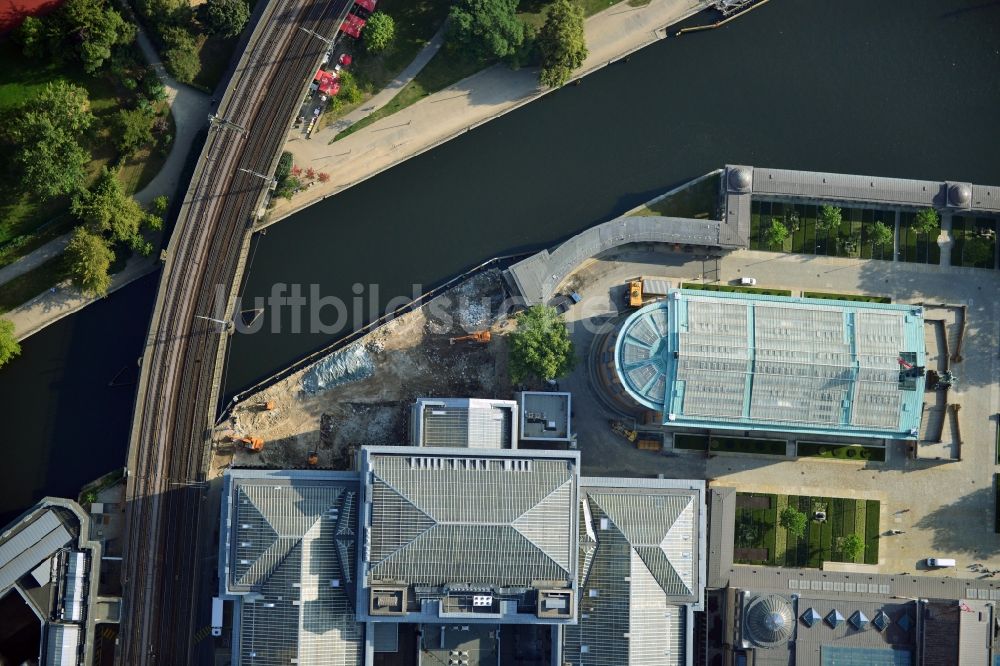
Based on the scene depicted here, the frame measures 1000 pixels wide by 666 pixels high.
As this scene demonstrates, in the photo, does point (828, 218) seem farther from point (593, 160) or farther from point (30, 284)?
point (30, 284)

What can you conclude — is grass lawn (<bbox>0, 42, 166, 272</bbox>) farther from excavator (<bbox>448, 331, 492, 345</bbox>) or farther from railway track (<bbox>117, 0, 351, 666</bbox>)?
excavator (<bbox>448, 331, 492, 345</bbox>)

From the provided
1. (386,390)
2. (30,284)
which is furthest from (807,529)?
(30,284)

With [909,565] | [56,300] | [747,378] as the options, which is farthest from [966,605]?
[56,300]

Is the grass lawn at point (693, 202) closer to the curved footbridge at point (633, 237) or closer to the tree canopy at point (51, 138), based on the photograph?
the curved footbridge at point (633, 237)


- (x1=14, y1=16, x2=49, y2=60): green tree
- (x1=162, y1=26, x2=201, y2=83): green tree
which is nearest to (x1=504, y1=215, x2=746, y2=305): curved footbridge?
(x1=162, y1=26, x2=201, y2=83): green tree

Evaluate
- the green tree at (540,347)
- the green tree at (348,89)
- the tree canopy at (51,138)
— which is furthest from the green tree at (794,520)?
the tree canopy at (51,138)

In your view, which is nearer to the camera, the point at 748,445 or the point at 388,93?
the point at 748,445
